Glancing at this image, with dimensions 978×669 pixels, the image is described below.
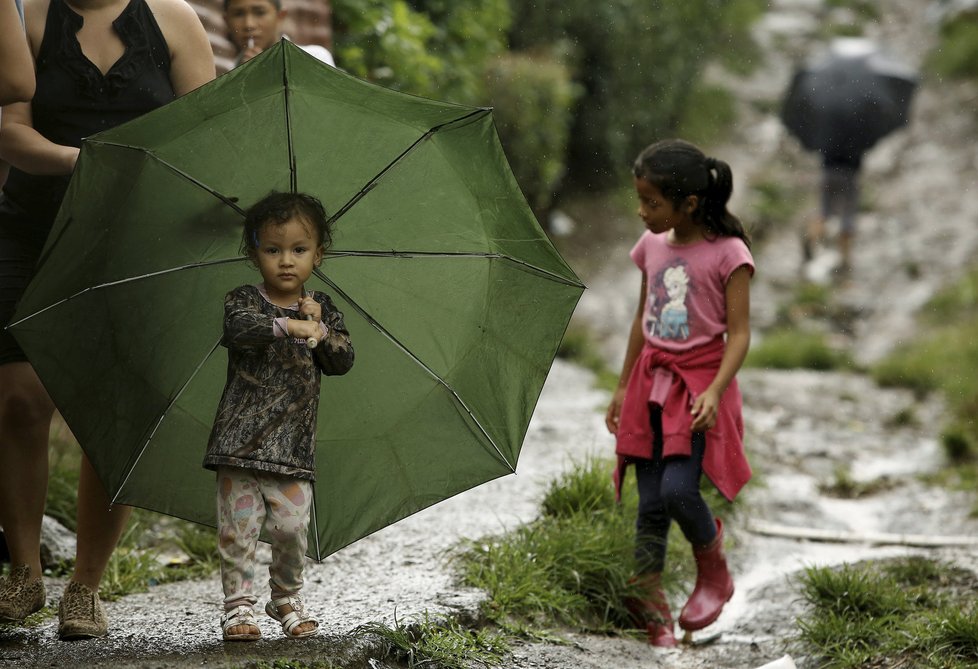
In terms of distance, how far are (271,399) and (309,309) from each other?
244mm

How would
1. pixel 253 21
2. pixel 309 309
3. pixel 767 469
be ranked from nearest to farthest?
pixel 309 309 < pixel 253 21 < pixel 767 469

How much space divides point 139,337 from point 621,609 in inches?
78.1

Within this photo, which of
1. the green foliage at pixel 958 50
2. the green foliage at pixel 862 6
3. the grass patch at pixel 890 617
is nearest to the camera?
the grass patch at pixel 890 617

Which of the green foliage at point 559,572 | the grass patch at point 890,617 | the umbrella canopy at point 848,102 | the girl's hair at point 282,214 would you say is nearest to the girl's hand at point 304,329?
the girl's hair at point 282,214

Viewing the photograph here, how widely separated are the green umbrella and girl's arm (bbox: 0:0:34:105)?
0.26m

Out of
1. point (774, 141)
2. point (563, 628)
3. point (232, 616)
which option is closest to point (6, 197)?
point (232, 616)

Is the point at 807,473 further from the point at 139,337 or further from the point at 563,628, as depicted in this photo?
the point at 139,337

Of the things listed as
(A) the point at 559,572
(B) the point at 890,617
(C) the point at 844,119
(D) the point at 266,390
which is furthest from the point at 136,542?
(C) the point at 844,119

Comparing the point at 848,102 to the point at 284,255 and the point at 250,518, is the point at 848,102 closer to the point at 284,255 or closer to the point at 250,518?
the point at 284,255

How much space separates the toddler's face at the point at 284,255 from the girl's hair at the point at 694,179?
52.3 inches

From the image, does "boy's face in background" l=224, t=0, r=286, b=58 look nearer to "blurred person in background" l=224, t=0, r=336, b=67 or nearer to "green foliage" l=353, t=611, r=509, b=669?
"blurred person in background" l=224, t=0, r=336, b=67

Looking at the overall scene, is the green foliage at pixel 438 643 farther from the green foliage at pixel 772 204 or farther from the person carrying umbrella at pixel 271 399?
the green foliage at pixel 772 204

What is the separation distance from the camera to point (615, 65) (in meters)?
12.7

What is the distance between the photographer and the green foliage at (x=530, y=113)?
1030 cm
